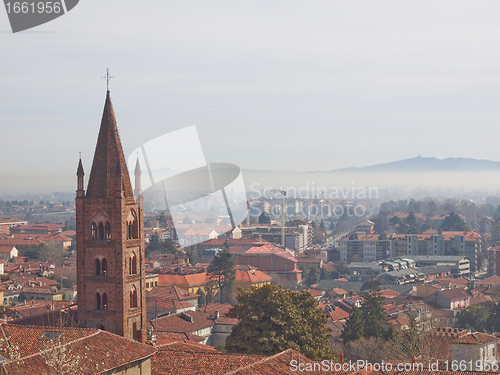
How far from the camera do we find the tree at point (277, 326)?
18891mm

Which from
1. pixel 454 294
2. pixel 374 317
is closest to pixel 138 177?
pixel 374 317

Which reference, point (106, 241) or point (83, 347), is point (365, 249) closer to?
point (106, 241)

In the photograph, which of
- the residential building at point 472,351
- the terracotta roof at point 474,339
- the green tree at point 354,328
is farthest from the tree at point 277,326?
the green tree at point 354,328

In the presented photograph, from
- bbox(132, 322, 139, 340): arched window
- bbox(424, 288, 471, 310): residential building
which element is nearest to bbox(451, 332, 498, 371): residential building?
bbox(132, 322, 139, 340): arched window

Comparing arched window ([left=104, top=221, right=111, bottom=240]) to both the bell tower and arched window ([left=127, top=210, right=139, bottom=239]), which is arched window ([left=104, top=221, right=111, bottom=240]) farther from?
arched window ([left=127, top=210, right=139, bottom=239])

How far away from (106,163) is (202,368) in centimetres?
556

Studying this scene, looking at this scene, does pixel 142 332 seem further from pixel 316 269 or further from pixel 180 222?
pixel 316 269

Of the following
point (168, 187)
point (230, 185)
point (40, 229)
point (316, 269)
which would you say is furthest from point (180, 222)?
point (40, 229)

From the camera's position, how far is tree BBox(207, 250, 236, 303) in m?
48.0

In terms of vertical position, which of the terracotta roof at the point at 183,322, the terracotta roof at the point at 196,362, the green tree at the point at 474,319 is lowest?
the green tree at the point at 474,319

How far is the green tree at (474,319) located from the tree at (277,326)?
18125mm

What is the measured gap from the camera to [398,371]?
14.4 m

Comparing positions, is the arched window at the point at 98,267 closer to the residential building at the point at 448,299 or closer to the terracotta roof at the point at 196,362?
the terracotta roof at the point at 196,362

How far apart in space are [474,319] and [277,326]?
19835 millimetres
